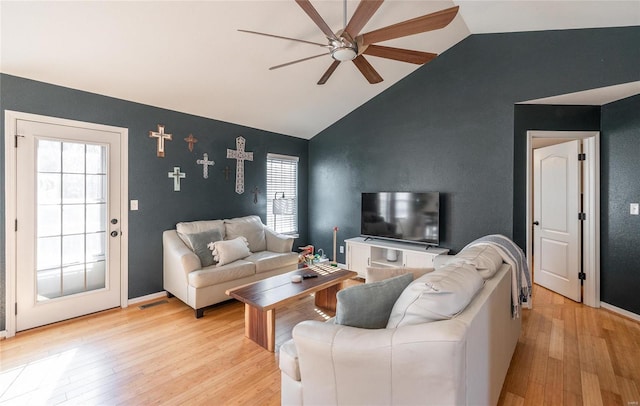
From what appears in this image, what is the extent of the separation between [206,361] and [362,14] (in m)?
2.72

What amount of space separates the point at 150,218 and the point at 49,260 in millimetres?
986

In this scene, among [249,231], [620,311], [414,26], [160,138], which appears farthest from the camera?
[249,231]

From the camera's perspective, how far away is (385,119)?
14.6 feet

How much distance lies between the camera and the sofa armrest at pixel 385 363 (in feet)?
3.62

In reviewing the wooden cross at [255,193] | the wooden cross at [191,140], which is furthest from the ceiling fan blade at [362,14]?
the wooden cross at [255,193]

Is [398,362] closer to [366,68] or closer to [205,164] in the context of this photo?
[366,68]

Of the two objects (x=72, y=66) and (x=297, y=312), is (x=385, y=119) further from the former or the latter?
(x=72, y=66)

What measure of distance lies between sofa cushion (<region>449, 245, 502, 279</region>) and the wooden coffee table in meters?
1.37

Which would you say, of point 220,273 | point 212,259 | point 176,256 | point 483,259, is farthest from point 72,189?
point 483,259

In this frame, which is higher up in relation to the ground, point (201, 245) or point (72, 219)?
point (72, 219)

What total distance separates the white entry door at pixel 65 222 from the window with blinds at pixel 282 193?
2.23 metres

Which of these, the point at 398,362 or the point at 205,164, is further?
the point at 205,164

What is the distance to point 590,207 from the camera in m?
3.34

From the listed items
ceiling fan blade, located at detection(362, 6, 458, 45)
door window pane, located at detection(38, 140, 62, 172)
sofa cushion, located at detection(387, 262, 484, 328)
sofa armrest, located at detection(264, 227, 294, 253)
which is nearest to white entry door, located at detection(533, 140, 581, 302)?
ceiling fan blade, located at detection(362, 6, 458, 45)
